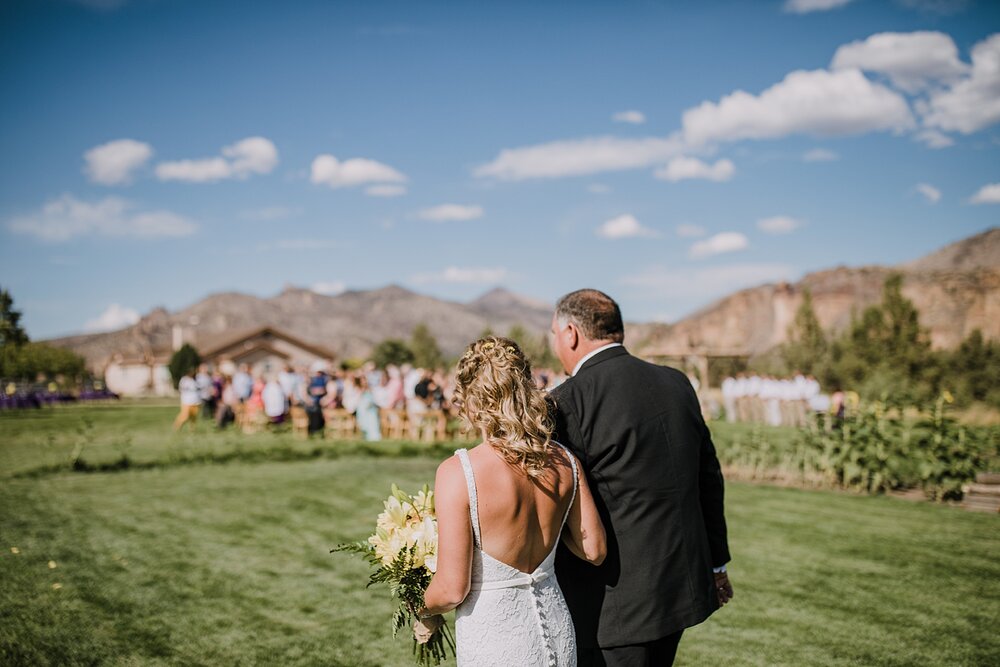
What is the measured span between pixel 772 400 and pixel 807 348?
16.3 meters

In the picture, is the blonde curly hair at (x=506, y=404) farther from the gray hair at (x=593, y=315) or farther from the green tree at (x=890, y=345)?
the green tree at (x=890, y=345)

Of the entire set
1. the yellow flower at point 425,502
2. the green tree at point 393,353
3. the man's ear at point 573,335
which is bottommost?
the yellow flower at point 425,502

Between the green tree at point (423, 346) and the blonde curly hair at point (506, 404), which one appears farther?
the green tree at point (423, 346)

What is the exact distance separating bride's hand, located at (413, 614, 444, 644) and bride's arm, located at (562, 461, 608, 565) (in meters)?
0.66

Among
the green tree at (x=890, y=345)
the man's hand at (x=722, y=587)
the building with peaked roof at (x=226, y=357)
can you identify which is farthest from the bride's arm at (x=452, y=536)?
the building with peaked roof at (x=226, y=357)

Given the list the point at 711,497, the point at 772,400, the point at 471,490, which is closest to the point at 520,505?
the point at 471,490

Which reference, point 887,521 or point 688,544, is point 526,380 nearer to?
point 688,544

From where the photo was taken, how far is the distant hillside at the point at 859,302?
65500 mm

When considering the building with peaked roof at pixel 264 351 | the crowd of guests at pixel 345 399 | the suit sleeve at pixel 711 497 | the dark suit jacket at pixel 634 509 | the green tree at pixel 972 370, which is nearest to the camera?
the dark suit jacket at pixel 634 509

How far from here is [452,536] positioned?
249cm

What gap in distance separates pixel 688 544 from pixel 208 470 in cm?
1270

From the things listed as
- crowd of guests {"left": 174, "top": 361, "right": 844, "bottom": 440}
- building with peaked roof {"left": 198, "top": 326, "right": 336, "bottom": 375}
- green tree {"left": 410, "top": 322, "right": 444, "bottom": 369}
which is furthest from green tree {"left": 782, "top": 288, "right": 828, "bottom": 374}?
building with peaked roof {"left": 198, "top": 326, "right": 336, "bottom": 375}

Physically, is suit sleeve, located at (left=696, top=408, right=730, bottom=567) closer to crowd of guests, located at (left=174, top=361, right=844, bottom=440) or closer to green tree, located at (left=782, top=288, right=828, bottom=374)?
crowd of guests, located at (left=174, top=361, right=844, bottom=440)

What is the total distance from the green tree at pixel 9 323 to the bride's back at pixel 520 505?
2157 inches
